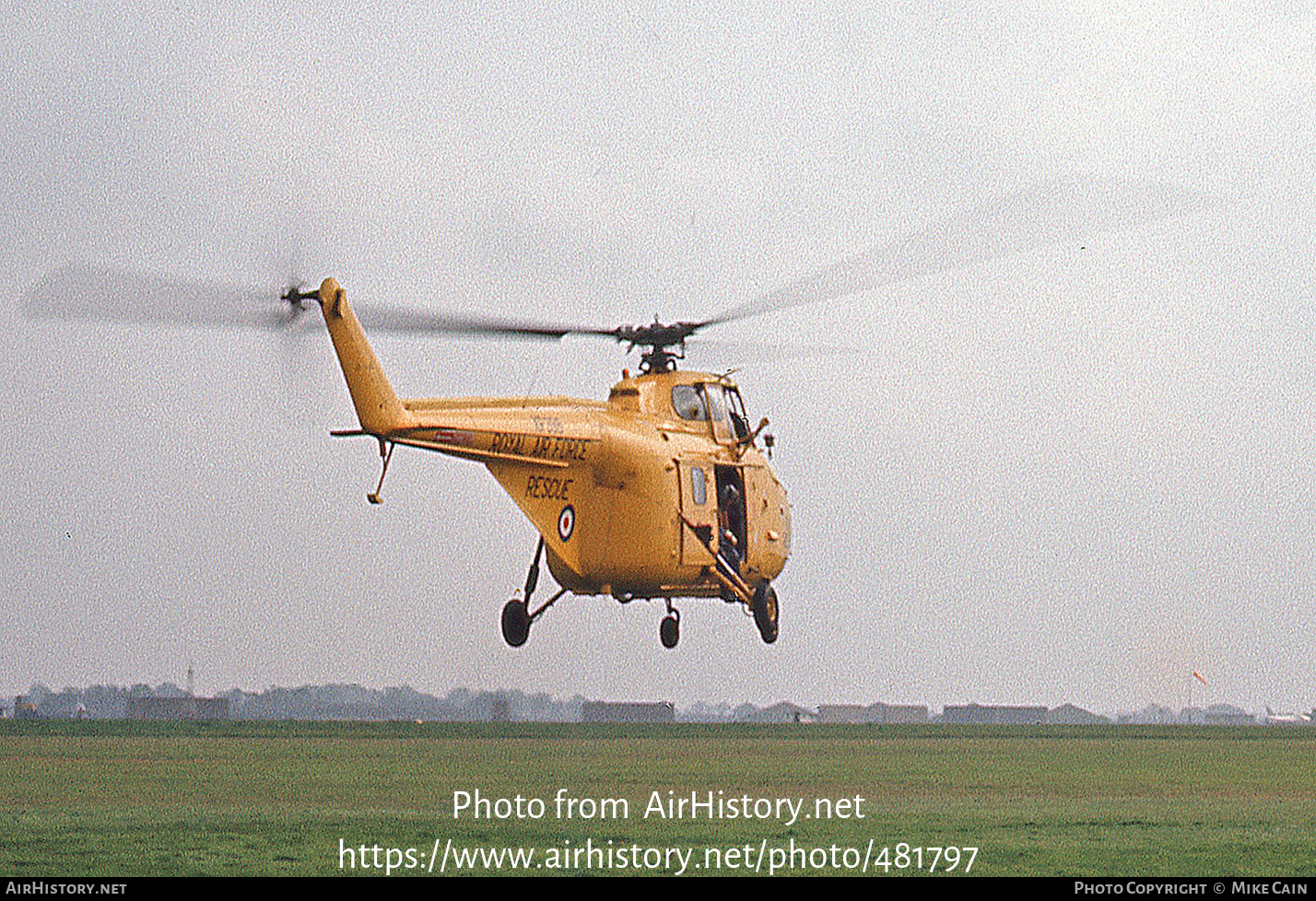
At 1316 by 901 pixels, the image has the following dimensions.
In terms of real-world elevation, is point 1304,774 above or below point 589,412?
below

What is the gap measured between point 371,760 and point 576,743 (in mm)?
8569

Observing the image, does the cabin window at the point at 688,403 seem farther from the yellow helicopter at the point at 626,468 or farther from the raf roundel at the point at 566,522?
the raf roundel at the point at 566,522

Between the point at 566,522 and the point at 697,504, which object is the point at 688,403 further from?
the point at 566,522

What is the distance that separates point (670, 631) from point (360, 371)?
11818 millimetres

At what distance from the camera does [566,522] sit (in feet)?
105

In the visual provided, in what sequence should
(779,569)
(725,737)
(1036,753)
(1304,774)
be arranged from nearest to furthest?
(779,569) → (1304,774) → (1036,753) → (725,737)

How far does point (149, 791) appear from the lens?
101 feet

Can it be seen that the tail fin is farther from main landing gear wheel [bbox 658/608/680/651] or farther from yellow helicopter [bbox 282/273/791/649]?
main landing gear wheel [bbox 658/608/680/651]

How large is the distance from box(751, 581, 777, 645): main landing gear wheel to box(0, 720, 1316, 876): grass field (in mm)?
3140

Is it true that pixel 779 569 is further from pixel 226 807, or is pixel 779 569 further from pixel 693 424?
pixel 226 807

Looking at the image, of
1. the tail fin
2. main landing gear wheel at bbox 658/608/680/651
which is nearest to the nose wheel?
main landing gear wheel at bbox 658/608/680/651

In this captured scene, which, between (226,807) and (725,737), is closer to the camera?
(226,807)

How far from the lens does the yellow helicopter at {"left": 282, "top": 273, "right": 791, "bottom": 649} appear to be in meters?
28.5
